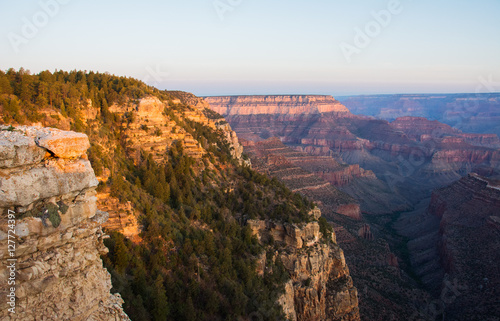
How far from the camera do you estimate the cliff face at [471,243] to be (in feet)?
140

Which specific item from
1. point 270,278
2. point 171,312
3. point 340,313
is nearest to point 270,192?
point 270,278

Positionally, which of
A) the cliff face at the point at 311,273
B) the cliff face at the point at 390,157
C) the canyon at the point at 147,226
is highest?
the canyon at the point at 147,226

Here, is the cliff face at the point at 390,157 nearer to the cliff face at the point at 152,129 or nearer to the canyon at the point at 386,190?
the canyon at the point at 386,190

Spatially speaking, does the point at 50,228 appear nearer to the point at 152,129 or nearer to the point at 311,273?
the point at 152,129

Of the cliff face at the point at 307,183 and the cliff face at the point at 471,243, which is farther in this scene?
the cliff face at the point at 307,183

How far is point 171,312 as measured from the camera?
19.6 m

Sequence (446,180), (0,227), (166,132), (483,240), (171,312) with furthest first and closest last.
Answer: (446,180), (483,240), (166,132), (171,312), (0,227)

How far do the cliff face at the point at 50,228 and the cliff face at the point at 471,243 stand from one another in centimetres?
4461

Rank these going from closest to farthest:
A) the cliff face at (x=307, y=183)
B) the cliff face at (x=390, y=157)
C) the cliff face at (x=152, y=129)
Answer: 1. the cliff face at (x=152, y=129)
2. the cliff face at (x=307, y=183)
3. the cliff face at (x=390, y=157)

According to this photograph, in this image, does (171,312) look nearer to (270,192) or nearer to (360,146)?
(270,192)

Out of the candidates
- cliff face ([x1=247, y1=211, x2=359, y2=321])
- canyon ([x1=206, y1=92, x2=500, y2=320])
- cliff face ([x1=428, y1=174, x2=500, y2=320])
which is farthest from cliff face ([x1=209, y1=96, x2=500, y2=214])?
cliff face ([x1=247, y1=211, x2=359, y2=321])

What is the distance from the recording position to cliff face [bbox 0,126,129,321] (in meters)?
8.81

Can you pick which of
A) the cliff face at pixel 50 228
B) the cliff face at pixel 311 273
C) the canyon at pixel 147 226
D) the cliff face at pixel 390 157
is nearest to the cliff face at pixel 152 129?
the canyon at pixel 147 226

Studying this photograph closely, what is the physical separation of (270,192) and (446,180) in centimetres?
13241
